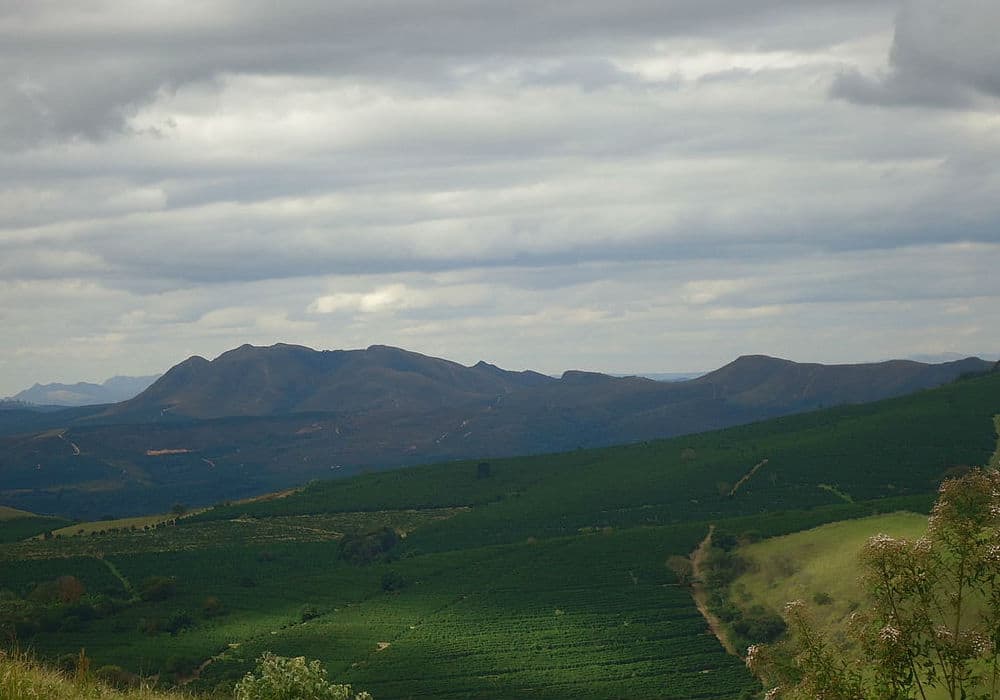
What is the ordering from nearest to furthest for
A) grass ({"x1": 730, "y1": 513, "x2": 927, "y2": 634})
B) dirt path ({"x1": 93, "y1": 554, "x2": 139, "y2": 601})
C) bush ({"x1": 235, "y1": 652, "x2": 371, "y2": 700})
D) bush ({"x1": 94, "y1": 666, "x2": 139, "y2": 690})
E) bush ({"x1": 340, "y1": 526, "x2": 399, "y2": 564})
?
bush ({"x1": 235, "y1": 652, "x2": 371, "y2": 700}) < bush ({"x1": 94, "y1": 666, "x2": 139, "y2": 690}) < grass ({"x1": 730, "y1": 513, "x2": 927, "y2": 634}) < dirt path ({"x1": 93, "y1": 554, "x2": 139, "y2": 601}) < bush ({"x1": 340, "y1": 526, "x2": 399, "y2": 564})

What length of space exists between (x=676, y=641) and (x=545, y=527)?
231 feet

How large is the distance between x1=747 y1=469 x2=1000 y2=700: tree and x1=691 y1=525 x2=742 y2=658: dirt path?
89351 millimetres

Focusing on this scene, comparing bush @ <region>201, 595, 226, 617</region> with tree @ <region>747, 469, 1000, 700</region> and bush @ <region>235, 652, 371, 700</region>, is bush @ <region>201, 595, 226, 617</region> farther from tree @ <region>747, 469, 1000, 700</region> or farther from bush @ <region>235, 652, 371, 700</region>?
tree @ <region>747, 469, 1000, 700</region>

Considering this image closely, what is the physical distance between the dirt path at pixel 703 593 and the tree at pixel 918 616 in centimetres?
8935

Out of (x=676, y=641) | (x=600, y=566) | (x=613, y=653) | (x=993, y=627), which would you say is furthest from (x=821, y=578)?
(x=993, y=627)

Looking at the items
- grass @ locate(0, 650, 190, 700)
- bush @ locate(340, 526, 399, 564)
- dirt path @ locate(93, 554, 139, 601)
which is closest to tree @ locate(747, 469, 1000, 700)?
grass @ locate(0, 650, 190, 700)

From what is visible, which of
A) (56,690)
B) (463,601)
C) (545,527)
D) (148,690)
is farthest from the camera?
(545,527)

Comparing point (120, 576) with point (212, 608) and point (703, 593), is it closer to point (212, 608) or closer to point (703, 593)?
point (212, 608)

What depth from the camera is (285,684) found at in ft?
95.6

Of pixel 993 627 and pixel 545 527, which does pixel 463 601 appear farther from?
pixel 993 627

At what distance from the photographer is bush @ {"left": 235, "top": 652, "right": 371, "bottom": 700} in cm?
2897

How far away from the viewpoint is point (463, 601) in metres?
142

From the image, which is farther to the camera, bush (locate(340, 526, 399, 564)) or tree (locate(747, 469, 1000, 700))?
bush (locate(340, 526, 399, 564))

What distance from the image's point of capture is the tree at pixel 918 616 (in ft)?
91.2
